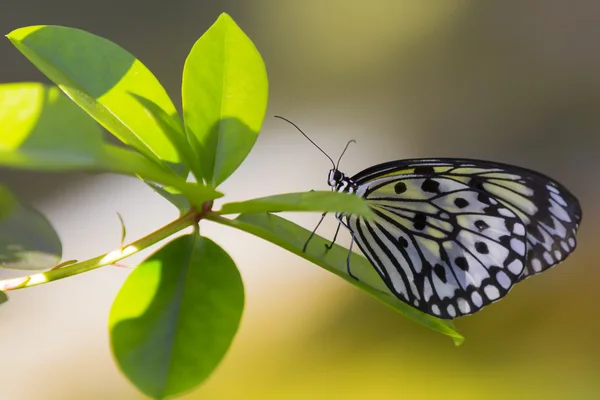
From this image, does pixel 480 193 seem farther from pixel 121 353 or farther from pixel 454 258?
pixel 121 353

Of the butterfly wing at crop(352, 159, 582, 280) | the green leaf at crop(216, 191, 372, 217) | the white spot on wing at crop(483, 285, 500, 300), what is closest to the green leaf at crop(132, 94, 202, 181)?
the green leaf at crop(216, 191, 372, 217)

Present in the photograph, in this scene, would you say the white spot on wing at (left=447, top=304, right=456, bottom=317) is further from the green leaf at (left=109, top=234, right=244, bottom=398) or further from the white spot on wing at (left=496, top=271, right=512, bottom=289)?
the green leaf at (left=109, top=234, right=244, bottom=398)

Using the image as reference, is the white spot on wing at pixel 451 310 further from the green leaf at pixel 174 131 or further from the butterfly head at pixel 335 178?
A: the green leaf at pixel 174 131

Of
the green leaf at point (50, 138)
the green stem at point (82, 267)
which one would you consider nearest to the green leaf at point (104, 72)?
the green stem at point (82, 267)

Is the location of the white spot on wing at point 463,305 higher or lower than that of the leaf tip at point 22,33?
higher

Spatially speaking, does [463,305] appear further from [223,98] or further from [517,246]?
[223,98]

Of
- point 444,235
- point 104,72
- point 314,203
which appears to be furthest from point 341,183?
point 314,203
